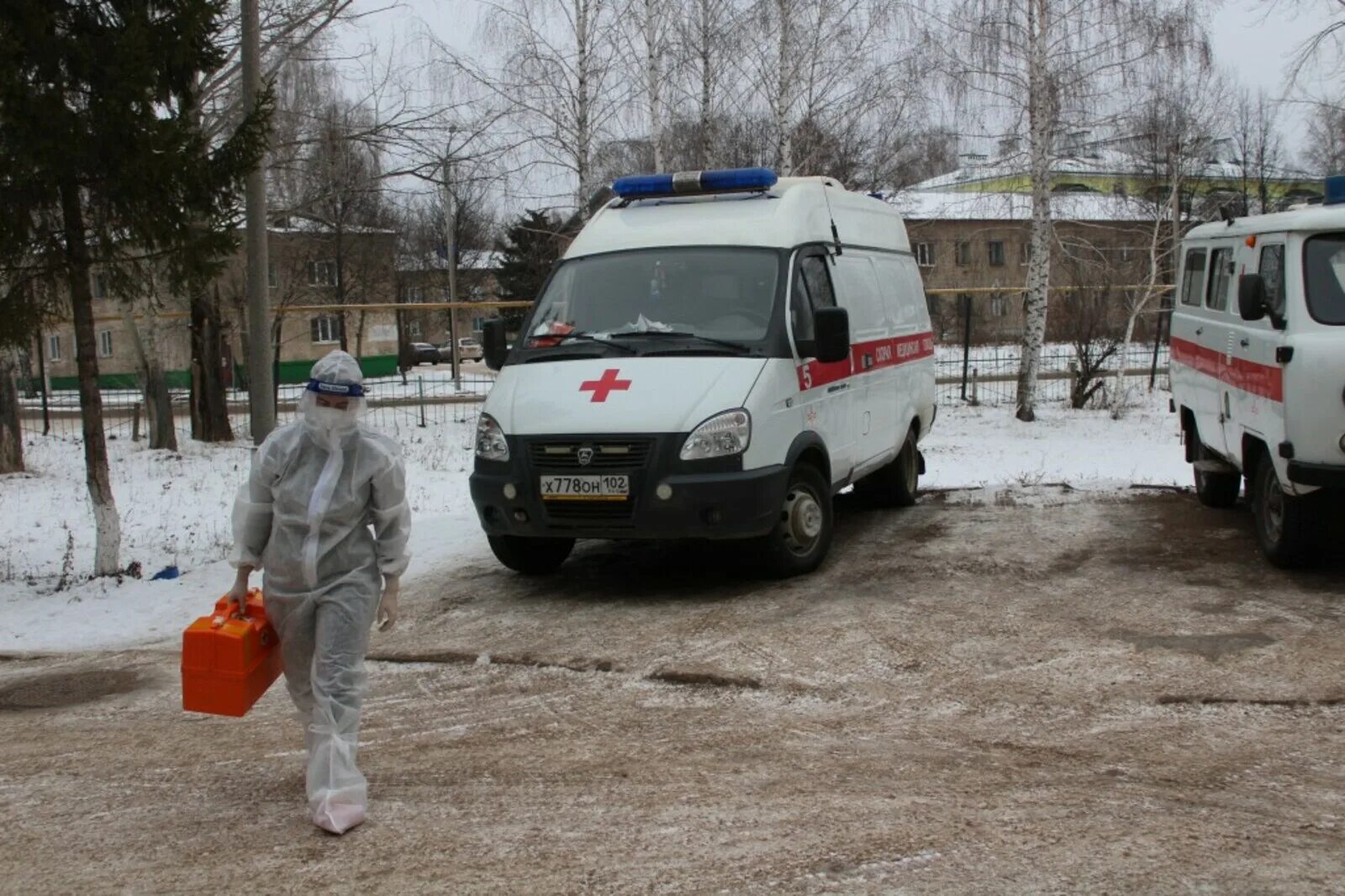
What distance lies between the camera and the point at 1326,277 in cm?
749

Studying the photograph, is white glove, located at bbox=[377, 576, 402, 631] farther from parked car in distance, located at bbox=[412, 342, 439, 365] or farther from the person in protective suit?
parked car in distance, located at bbox=[412, 342, 439, 365]

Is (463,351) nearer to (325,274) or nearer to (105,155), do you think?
(325,274)

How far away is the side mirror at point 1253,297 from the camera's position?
7629 mm

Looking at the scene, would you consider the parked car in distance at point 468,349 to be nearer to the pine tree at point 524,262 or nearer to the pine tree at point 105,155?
the pine tree at point 524,262

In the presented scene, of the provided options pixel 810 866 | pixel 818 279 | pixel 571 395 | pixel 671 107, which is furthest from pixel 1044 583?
pixel 671 107

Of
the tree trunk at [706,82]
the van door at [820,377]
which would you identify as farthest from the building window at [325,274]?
the van door at [820,377]

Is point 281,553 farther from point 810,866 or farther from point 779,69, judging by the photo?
point 779,69

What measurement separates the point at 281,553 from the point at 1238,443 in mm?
6606

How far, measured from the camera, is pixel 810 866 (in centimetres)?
402

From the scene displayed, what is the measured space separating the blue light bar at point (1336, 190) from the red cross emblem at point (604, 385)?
15.4ft

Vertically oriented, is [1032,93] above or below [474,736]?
above

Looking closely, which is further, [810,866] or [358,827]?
[358,827]

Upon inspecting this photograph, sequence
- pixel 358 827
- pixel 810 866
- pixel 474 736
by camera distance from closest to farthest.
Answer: pixel 810 866
pixel 358 827
pixel 474 736

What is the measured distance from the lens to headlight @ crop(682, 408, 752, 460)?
24.5 feet
